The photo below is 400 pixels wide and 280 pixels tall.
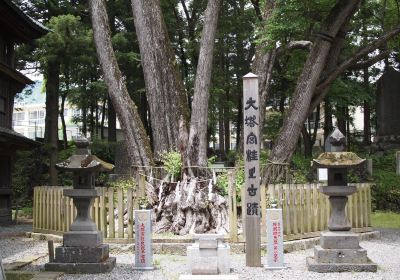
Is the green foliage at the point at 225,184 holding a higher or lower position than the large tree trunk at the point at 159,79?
lower

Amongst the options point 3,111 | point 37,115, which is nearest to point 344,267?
point 3,111

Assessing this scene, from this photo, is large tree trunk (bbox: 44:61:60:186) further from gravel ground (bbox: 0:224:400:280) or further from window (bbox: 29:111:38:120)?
window (bbox: 29:111:38:120)

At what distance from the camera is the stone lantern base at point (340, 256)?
8.25m

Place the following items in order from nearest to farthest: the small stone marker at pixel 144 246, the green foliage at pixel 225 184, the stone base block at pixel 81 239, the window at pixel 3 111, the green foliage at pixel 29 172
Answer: the stone base block at pixel 81 239
the small stone marker at pixel 144 246
the green foliage at pixel 225 184
the window at pixel 3 111
the green foliage at pixel 29 172

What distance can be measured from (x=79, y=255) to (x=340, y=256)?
457 centimetres

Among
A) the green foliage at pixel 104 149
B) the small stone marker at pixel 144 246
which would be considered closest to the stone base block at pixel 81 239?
the small stone marker at pixel 144 246

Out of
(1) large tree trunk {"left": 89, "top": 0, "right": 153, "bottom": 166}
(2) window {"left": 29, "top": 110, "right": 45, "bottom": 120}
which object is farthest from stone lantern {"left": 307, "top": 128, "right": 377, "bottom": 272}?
(2) window {"left": 29, "top": 110, "right": 45, "bottom": 120}

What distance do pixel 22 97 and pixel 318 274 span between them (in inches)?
958

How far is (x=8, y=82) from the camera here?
16844 mm

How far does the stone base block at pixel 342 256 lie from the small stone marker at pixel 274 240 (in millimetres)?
672

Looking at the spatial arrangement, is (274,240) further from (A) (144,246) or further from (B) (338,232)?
(A) (144,246)

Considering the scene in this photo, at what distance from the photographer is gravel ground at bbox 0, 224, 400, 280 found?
793 cm

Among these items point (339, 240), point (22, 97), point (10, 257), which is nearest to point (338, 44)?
point (339, 240)

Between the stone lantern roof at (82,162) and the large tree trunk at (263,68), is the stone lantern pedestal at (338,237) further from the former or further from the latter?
the large tree trunk at (263,68)
